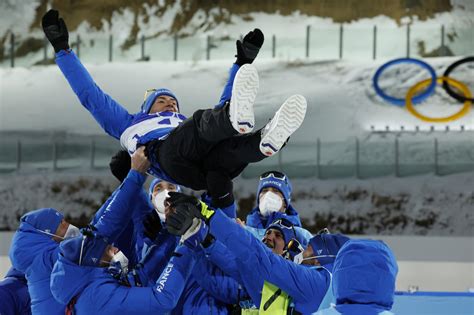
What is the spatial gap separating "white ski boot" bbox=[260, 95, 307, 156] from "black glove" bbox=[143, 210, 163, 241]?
1.00 meters

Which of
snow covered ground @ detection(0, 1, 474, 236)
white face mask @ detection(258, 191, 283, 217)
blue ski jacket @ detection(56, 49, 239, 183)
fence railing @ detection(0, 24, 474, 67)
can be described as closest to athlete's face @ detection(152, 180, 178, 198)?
→ blue ski jacket @ detection(56, 49, 239, 183)

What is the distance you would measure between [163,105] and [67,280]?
1330 millimetres

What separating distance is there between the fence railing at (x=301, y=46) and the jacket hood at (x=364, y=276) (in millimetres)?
11304

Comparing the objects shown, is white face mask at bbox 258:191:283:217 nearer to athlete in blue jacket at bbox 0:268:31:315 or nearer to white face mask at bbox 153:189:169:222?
white face mask at bbox 153:189:169:222

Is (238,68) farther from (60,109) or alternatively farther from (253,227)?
(60,109)

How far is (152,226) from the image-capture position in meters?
5.13

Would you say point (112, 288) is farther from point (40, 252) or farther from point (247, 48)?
point (247, 48)

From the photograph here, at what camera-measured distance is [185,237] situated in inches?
158

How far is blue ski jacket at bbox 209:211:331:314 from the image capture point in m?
4.06

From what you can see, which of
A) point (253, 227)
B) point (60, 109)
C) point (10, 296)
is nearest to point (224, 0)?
point (60, 109)

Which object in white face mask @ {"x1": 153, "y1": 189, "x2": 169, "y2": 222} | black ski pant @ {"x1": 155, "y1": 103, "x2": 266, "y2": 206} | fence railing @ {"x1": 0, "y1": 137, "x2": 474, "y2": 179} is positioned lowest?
fence railing @ {"x1": 0, "y1": 137, "x2": 474, "y2": 179}

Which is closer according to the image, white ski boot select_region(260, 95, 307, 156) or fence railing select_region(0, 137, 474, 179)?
white ski boot select_region(260, 95, 307, 156)

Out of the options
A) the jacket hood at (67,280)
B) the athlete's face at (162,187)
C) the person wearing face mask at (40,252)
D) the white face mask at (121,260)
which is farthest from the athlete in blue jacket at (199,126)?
the jacket hood at (67,280)

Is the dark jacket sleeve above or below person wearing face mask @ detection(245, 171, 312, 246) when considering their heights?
above
